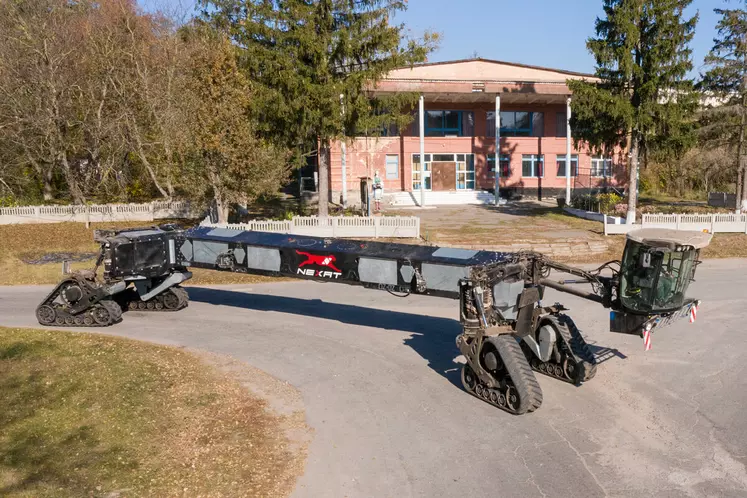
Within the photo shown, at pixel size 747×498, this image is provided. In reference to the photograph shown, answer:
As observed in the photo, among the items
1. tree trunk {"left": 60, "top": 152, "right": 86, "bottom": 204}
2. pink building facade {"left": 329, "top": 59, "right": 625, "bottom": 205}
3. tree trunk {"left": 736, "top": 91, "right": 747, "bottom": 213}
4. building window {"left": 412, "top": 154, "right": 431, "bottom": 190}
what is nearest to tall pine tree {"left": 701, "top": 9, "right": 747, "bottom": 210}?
tree trunk {"left": 736, "top": 91, "right": 747, "bottom": 213}

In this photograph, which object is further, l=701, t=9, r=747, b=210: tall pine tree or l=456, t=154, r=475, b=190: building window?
l=456, t=154, r=475, b=190: building window

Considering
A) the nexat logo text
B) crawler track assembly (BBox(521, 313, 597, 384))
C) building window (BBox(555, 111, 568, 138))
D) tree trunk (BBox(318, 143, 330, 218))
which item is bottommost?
crawler track assembly (BBox(521, 313, 597, 384))

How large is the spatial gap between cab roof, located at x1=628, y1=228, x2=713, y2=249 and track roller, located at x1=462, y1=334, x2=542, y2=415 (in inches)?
110

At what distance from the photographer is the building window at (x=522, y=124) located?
45.5 m

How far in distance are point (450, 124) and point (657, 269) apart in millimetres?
36723

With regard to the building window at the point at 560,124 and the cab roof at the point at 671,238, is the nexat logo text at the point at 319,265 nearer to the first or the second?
the cab roof at the point at 671,238

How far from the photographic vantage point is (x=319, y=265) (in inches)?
477

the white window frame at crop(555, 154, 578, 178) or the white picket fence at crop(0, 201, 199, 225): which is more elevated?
the white window frame at crop(555, 154, 578, 178)

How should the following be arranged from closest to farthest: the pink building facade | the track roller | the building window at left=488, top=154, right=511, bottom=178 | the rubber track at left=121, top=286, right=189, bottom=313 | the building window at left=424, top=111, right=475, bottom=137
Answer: the track roller → the rubber track at left=121, top=286, right=189, bottom=313 → the pink building facade → the building window at left=424, top=111, right=475, bottom=137 → the building window at left=488, top=154, right=511, bottom=178

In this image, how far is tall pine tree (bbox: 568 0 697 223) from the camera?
28.5 meters

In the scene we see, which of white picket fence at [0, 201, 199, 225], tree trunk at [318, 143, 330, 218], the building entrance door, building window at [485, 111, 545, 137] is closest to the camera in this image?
tree trunk at [318, 143, 330, 218]

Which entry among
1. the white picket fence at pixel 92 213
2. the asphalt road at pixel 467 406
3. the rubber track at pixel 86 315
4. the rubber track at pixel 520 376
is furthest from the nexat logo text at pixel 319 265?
the white picket fence at pixel 92 213

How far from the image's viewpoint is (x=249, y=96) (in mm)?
25703

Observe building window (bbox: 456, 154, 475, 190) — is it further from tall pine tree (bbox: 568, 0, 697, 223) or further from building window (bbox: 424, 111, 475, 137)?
tall pine tree (bbox: 568, 0, 697, 223)
